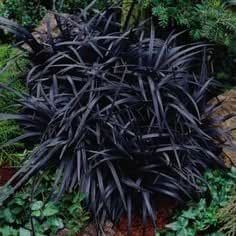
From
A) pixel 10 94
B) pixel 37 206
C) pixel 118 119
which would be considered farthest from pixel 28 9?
pixel 37 206

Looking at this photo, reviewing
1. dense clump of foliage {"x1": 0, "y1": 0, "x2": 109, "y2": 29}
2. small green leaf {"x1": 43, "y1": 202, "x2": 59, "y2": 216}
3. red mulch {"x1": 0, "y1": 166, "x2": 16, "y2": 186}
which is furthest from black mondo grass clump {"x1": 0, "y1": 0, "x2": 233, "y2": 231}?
dense clump of foliage {"x1": 0, "y1": 0, "x2": 109, "y2": 29}

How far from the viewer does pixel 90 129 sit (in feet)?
10.2

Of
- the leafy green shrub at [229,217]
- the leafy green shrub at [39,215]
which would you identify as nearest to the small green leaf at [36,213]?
the leafy green shrub at [39,215]

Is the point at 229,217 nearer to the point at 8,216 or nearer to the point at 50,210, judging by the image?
the point at 50,210

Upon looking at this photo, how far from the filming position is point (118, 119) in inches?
124

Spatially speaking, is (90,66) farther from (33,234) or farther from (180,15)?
(33,234)

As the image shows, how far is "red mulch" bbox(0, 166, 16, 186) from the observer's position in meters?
3.17

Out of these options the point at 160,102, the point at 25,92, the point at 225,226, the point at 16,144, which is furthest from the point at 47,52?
the point at 225,226

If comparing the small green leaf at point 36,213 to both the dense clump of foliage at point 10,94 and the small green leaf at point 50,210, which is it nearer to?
the small green leaf at point 50,210

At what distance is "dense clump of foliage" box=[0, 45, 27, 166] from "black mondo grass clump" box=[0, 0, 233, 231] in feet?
0.35

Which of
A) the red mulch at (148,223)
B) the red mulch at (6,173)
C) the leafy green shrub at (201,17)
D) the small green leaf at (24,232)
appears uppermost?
the leafy green shrub at (201,17)

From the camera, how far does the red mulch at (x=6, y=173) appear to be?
3168 millimetres

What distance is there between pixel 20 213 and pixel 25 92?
95cm

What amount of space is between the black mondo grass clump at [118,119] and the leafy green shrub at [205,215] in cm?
11
